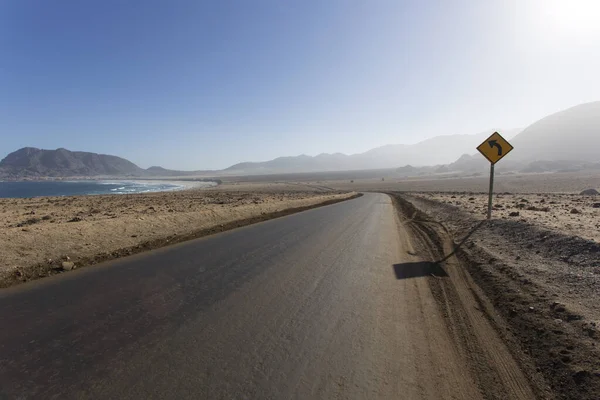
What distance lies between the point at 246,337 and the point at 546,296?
5.12 metres

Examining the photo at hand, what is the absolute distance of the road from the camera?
328cm

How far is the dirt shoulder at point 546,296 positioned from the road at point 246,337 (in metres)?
0.41

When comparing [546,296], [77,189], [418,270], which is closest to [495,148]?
[418,270]

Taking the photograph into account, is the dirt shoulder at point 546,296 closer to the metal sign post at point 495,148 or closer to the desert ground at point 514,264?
the desert ground at point 514,264

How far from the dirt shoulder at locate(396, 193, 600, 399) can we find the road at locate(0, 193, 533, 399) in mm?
411

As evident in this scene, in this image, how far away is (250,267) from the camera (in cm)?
777

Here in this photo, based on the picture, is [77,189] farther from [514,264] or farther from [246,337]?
[514,264]

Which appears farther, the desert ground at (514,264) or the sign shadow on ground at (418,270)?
the sign shadow on ground at (418,270)

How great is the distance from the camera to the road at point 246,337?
129 inches

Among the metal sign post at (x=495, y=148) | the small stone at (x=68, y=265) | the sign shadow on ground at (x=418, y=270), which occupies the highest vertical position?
the metal sign post at (x=495, y=148)

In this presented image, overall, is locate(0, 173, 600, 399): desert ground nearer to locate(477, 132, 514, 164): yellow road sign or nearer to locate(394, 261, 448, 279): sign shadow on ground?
locate(394, 261, 448, 279): sign shadow on ground

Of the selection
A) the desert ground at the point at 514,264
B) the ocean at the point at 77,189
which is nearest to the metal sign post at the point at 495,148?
the desert ground at the point at 514,264

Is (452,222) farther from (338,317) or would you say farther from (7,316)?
(7,316)

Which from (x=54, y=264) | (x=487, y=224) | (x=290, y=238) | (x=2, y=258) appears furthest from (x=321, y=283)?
(x=487, y=224)
